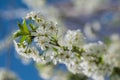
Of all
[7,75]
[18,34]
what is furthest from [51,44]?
[7,75]

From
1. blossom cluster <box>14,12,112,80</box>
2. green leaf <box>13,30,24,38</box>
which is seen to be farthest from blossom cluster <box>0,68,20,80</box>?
green leaf <box>13,30,24,38</box>

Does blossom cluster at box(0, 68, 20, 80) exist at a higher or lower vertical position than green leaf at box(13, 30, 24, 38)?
higher

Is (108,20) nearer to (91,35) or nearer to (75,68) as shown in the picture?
(91,35)

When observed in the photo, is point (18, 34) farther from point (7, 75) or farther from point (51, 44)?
point (7, 75)

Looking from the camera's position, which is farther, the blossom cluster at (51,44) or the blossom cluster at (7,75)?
the blossom cluster at (7,75)

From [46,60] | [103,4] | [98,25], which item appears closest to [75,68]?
[46,60]

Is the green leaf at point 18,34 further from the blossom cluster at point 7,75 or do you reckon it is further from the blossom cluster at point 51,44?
the blossom cluster at point 7,75

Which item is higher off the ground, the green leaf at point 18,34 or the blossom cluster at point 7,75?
the blossom cluster at point 7,75

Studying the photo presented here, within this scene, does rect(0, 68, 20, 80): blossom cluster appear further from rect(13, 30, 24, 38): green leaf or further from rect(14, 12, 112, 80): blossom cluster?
rect(13, 30, 24, 38): green leaf

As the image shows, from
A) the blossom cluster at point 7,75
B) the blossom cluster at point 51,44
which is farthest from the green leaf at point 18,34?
the blossom cluster at point 7,75
